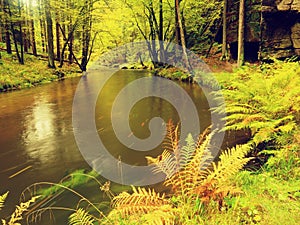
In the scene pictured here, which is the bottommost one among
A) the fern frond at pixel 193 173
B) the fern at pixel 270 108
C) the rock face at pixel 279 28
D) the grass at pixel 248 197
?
the grass at pixel 248 197

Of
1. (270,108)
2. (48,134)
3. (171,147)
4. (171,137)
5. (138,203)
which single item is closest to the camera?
(138,203)

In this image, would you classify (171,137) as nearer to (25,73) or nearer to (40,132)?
(40,132)

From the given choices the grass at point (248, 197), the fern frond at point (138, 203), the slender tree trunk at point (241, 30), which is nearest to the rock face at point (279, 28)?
the slender tree trunk at point (241, 30)

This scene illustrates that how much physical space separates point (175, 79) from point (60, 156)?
1409cm

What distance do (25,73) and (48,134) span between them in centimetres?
1392

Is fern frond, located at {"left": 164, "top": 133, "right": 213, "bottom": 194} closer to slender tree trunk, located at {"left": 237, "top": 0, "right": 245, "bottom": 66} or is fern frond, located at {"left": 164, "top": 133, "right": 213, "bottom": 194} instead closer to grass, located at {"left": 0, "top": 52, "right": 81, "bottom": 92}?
slender tree trunk, located at {"left": 237, "top": 0, "right": 245, "bottom": 66}

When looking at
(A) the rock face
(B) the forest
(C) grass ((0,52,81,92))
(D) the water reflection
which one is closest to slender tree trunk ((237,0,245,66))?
(B) the forest

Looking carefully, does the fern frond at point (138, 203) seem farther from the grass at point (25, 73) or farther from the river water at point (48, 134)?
the grass at point (25, 73)

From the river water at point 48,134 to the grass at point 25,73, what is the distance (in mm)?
3790

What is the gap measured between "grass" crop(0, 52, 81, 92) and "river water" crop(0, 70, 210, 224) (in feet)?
12.4

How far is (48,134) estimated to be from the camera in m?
7.72

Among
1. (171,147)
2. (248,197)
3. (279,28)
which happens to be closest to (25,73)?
(171,147)

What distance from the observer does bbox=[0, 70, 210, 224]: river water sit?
5120 millimetres

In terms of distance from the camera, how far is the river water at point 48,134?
512 cm
